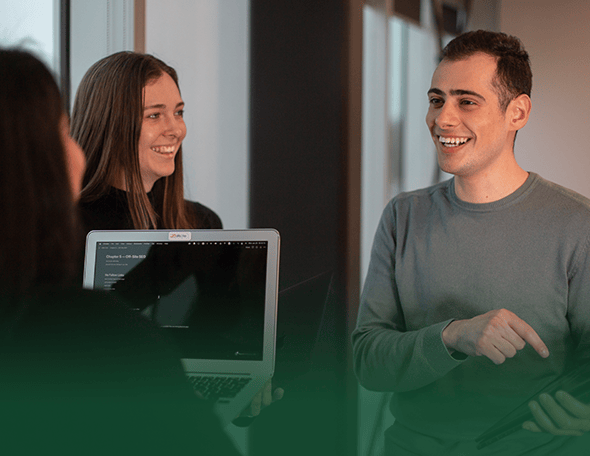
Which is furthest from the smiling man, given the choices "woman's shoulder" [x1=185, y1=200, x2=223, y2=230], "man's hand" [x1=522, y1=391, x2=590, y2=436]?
"woman's shoulder" [x1=185, y1=200, x2=223, y2=230]

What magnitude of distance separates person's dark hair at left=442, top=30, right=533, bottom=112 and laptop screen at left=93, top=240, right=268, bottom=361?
1.90 feet

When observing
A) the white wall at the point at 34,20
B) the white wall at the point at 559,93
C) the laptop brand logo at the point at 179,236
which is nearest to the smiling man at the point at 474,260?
the laptop brand logo at the point at 179,236

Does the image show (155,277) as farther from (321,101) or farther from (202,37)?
(321,101)

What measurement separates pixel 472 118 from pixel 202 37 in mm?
1263

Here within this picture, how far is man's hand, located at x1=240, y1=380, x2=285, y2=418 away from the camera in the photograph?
0.57 metres

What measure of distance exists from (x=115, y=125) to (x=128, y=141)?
0.04 m

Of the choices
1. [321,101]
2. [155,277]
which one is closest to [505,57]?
[155,277]

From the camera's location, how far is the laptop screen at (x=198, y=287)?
2.29 feet

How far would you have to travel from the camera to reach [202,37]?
6.17ft

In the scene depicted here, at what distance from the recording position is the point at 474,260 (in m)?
0.92

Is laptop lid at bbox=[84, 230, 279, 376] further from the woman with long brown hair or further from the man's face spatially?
the man's face

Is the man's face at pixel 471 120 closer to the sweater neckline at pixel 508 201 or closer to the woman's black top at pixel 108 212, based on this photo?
the sweater neckline at pixel 508 201

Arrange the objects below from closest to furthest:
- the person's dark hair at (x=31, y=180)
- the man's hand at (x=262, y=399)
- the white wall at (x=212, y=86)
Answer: the person's dark hair at (x=31, y=180)
the man's hand at (x=262, y=399)
the white wall at (x=212, y=86)

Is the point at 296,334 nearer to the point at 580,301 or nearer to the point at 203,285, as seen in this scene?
the point at 203,285
